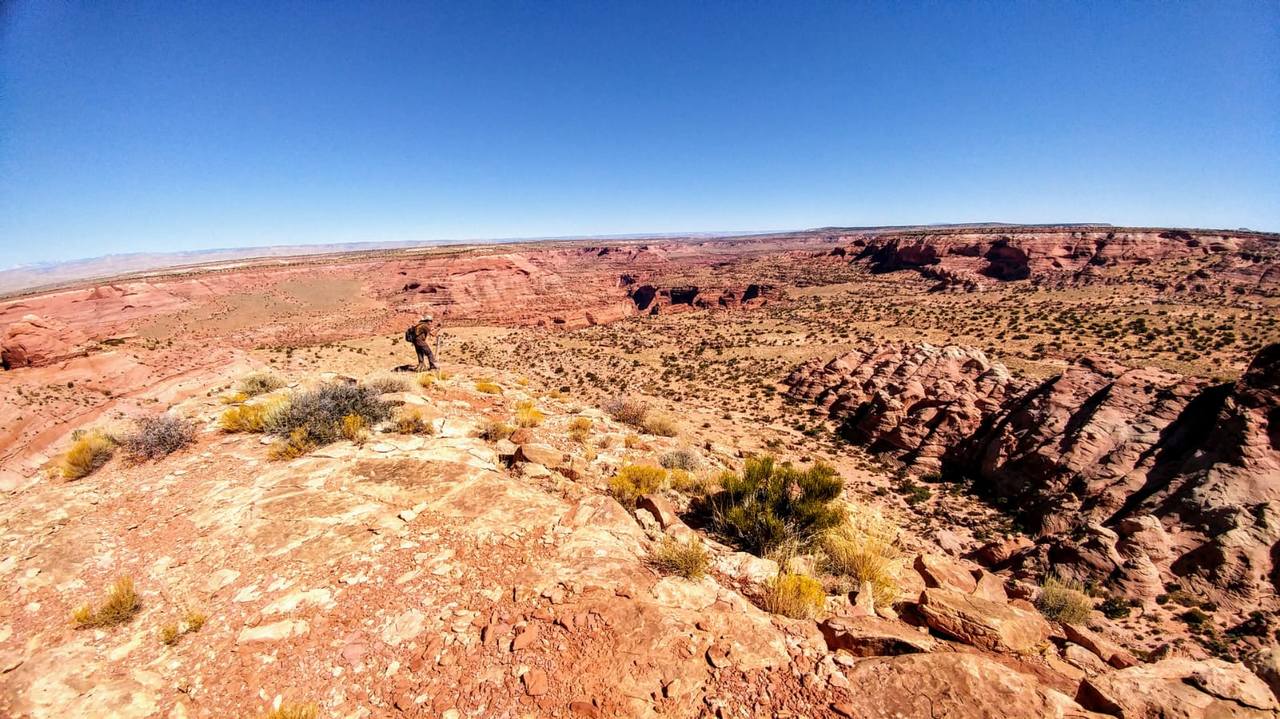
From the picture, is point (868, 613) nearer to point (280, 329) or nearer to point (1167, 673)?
point (1167, 673)

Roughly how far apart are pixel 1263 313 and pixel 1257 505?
3697 centimetres

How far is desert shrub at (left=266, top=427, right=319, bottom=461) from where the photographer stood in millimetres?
6922

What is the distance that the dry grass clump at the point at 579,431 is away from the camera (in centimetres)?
993

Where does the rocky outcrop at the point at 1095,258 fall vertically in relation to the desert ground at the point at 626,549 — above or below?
above

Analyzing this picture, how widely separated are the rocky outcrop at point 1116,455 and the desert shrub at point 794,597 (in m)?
7.98

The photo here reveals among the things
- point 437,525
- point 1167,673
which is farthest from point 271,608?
point 1167,673

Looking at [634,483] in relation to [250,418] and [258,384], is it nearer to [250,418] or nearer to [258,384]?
[250,418]

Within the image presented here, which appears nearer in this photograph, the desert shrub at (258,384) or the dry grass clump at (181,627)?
the dry grass clump at (181,627)

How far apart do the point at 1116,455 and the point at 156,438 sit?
20.7 metres

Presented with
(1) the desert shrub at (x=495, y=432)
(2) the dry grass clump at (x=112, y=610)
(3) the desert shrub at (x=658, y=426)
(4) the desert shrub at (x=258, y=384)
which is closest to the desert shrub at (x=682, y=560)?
(1) the desert shrub at (x=495, y=432)

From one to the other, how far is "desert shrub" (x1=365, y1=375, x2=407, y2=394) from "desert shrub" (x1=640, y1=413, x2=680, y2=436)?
614 centimetres

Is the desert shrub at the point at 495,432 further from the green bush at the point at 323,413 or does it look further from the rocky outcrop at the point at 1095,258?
the rocky outcrop at the point at 1095,258

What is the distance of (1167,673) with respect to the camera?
3639 mm

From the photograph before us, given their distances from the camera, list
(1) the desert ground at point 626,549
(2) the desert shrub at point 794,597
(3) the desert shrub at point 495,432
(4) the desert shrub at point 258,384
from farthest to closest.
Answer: (4) the desert shrub at point 258,384, (3) the desert shrub at point 495,432, (2) the desert shrub at point 794,597, (1) the desert ground at point 626,549
